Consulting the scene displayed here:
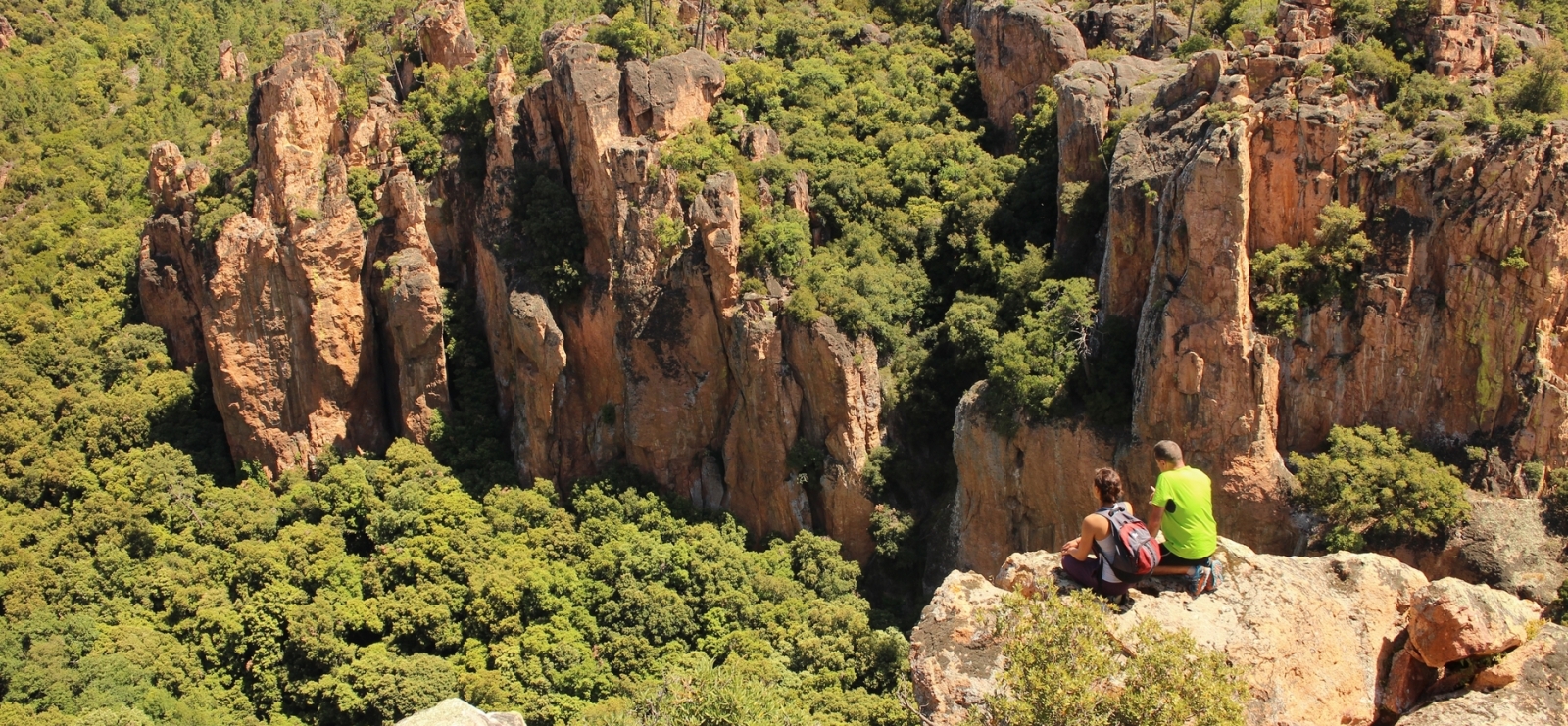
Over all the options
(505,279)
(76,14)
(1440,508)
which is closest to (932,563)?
(1440,508)

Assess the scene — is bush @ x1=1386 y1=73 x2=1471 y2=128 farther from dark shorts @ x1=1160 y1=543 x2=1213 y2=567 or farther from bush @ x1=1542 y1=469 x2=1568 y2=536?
dark shorts @ x1=1160 y1=543 x2=1213 y2=567

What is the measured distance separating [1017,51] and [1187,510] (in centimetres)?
3684

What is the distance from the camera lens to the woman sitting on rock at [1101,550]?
45.0 feet

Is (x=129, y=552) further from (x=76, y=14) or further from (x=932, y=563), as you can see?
(x=76, y=14)

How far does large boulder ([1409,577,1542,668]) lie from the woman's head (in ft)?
10.9

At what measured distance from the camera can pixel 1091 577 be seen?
46.2 feet

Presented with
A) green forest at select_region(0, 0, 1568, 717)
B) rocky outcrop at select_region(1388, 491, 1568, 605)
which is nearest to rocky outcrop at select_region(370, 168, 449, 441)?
green forest at select_region(0, 0, 1568, 717)

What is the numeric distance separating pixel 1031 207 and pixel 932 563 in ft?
42.5

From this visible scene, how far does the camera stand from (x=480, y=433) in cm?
4681

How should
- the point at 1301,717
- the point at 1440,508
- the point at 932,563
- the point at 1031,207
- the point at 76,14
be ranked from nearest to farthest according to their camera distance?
the point at 1301,717
the point at 1440,508
the point at 932,563
the point at 1031,207
the point at 76,14

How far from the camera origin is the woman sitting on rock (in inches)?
539

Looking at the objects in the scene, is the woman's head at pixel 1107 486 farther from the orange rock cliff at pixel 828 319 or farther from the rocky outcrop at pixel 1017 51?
the rocky outcrop at pixel 1017 51

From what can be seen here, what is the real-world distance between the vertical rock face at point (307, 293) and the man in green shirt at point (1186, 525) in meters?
35.9

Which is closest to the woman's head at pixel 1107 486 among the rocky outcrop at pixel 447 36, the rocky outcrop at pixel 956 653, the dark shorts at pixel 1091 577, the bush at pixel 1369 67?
the dark shorts at pixel 1091 577
